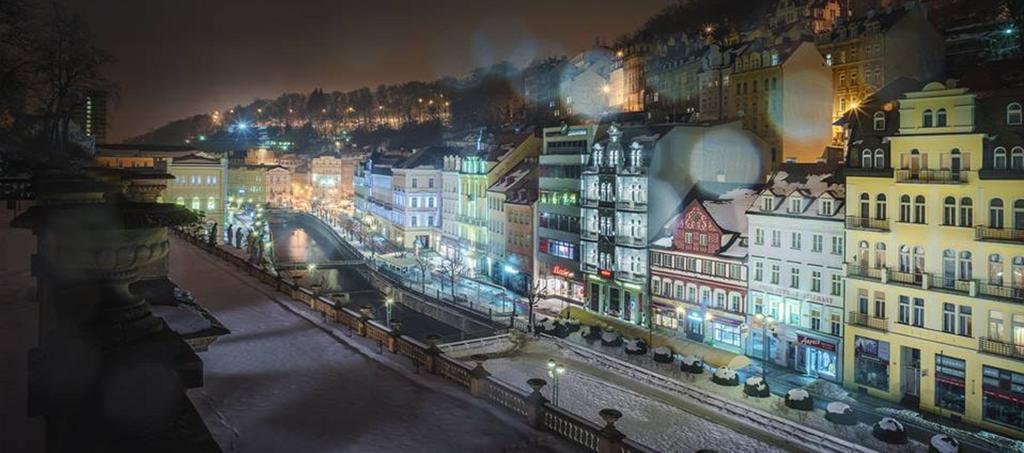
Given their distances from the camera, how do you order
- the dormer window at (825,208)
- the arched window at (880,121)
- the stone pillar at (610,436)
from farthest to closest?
the dormer window at (825,208), the arched window at (880,121), the stone pillar at (610,436)

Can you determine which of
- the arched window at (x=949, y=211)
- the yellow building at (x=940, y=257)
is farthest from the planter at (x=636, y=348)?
the arched window at (x=949, y=211)

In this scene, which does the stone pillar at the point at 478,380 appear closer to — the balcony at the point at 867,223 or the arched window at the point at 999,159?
the balcony at the point at 867,223

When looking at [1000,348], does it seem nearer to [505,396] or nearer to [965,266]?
[965,266]

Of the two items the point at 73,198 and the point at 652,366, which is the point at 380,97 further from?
the point at 73,198

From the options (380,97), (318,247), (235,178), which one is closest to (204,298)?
(318,247)

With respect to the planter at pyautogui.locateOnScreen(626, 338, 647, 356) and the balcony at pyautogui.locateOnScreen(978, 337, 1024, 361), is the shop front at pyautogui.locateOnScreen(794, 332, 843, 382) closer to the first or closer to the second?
the balcony at pyautogui.locateOnScreen(978, 337, 1024, 361)

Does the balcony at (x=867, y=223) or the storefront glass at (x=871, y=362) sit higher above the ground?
the balcony at (x=867, y=223)
